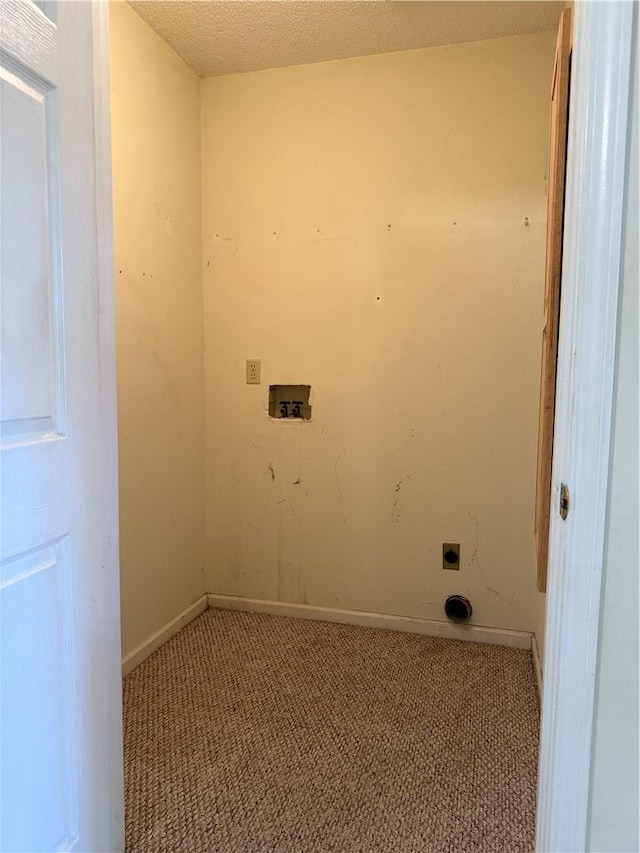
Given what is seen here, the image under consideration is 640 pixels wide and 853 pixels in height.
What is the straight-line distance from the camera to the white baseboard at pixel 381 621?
7.38 feet

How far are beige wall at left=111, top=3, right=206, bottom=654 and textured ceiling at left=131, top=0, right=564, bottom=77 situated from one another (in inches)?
5.7

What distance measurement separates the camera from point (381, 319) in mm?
2289

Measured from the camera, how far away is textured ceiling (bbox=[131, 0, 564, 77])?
6.20 ft

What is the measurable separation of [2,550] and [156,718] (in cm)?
118

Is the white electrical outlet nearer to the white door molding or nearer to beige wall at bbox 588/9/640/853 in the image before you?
the white door molding

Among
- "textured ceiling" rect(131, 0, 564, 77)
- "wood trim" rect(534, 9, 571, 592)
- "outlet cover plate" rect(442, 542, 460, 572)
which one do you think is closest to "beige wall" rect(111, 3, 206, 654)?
"textured ceiling" rect(131, 0, 564, 77)

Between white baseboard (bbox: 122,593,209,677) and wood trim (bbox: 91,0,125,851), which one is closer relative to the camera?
wood trim (bbox: 91,0,125,851)

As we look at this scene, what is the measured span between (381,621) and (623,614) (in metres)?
1.76

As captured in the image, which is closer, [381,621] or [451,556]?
[451,556]

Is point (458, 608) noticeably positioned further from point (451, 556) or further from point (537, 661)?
point (537, 661)

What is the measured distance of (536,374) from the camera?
2145mm

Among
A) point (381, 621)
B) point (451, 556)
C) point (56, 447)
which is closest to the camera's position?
point (56, 447)

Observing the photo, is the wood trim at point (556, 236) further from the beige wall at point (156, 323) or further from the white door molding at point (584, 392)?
the beige wall at point (156, 323)

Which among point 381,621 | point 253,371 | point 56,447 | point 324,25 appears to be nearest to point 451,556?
point 381,621
